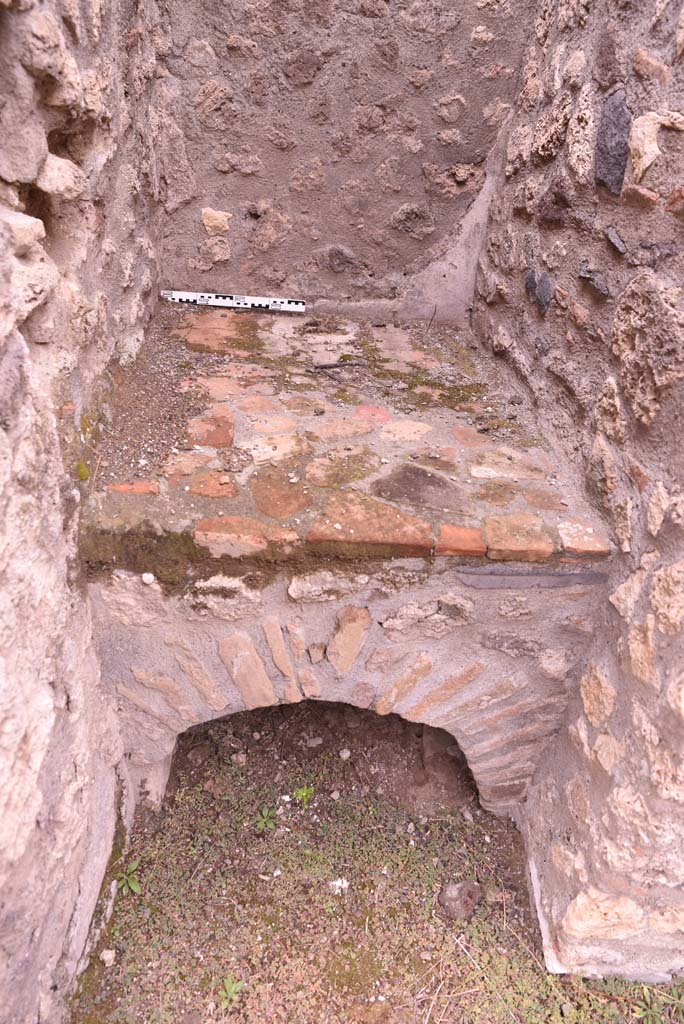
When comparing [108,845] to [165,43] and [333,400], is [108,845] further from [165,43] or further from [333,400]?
[165,43]

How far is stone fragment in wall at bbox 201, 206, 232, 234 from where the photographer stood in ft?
8.52

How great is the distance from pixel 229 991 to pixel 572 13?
3.16 m

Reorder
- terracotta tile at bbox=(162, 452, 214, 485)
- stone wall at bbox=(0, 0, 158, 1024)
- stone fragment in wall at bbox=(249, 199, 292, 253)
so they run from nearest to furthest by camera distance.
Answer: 1. stone wall at bbox=(0, 0, 158, 1024)
2. terracotta tile at bbox=(162, 452, 214, 485)
3. stone fragment in wall at bbox=(249, 199, 292, 253)

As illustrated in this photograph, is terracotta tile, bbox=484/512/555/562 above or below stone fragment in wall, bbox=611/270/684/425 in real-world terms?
below

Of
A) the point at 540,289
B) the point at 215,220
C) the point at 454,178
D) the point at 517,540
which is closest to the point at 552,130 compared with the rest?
the point at 540,289

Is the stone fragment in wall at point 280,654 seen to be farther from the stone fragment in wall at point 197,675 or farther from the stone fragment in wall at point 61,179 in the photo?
the stone fragment in wall at point 61,179

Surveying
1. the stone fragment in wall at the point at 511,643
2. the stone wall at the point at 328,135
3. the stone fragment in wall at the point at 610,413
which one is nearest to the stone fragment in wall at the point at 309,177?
the stone wall at the point at 328,135

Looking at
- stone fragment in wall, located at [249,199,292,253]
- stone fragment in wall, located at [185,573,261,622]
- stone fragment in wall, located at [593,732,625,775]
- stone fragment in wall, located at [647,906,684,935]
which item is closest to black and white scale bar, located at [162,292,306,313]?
stone fragment in wall, located at [249,199,292,253]

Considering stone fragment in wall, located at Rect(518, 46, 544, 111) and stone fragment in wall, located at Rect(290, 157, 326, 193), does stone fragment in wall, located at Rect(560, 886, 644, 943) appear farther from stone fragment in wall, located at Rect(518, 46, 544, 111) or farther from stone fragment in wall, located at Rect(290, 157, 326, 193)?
stone fragment in wall, located at Rect(290, 157, 326, 193)

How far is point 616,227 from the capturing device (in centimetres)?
167

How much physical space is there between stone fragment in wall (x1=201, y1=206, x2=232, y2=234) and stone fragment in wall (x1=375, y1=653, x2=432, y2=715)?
80.4 inches

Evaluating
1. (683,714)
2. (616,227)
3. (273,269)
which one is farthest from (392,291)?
(683,714)

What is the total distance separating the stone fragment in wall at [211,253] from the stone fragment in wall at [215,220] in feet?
0.09

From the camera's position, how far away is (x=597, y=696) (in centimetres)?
161
